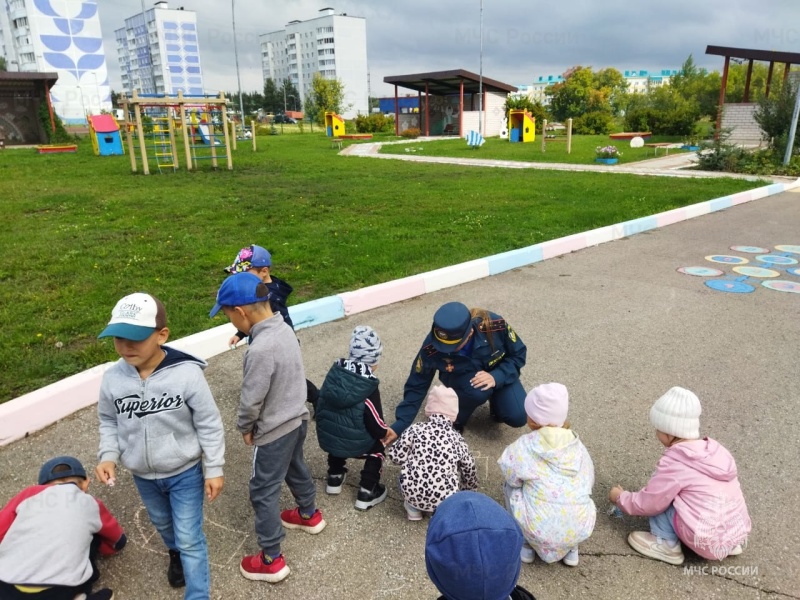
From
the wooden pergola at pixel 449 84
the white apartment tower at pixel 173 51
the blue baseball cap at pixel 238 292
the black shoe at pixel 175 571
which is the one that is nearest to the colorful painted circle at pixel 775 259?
the blue baseball cap at pixel 238 292

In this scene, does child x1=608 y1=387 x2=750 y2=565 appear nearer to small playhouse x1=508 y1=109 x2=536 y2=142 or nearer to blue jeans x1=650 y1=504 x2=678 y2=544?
blue jeans x1=650 y1=504 x2=678 y2=544

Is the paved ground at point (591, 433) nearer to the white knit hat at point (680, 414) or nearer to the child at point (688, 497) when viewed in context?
the child at point (688, 497)

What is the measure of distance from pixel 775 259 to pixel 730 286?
73.1 inches

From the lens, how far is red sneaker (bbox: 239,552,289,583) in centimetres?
245

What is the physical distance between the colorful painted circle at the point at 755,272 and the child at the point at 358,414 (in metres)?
5.99

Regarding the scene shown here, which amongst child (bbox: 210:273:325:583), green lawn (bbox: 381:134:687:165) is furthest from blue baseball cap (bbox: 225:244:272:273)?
green lawn (bbox: 381:134:687:165)

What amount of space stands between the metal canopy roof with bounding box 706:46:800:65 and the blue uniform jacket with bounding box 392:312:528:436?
96.8 feet

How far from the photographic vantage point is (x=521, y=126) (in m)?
31.6

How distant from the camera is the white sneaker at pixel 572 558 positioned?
2.51 m

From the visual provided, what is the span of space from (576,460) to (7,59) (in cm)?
10982

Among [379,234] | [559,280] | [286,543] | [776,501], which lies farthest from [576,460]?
[379,234]

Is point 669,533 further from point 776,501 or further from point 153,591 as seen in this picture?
point 153,591

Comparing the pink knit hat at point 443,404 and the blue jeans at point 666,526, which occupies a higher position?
the pink knit hat at point 443,404

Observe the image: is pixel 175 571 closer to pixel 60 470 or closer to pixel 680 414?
pixel 60 470
